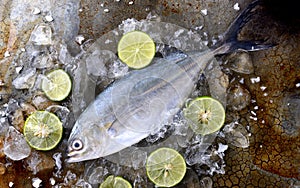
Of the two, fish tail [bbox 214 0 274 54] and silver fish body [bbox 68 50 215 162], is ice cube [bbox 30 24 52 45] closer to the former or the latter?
silver fish body [bbox 68 50 215 162]

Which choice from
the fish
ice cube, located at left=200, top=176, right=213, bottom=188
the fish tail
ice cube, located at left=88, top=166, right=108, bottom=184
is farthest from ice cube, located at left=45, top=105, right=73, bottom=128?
the fish tail

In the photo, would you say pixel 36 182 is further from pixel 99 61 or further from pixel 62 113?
pixel 99 61

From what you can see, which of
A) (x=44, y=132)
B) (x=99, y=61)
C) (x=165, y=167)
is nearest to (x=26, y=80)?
(x=44, y=132)

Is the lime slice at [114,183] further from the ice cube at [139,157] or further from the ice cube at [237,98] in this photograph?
the ice cube at [237,98]

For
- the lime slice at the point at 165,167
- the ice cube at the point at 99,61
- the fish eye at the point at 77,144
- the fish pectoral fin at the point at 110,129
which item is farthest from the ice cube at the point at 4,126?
the lime slice at the point at 165,167

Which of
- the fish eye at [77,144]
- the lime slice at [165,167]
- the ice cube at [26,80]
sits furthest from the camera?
the ice cube at [26,80]

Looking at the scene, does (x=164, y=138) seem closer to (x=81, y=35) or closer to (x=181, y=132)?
(x=181, y=132)
